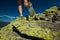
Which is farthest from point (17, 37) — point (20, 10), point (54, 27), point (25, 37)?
point (20, 10)

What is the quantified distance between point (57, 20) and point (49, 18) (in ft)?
2.74

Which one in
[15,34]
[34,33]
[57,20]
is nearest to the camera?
[34,33]

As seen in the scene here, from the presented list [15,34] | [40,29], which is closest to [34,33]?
[40,29]

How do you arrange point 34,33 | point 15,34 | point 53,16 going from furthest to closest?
1. point 53,16
2. point 15,34
3. point 34,33

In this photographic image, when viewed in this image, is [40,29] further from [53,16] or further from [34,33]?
[53,16]

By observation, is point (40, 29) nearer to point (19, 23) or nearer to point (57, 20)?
point (19, 23)

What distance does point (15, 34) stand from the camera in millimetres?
13148

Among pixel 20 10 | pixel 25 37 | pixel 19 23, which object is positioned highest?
pixel 20 10

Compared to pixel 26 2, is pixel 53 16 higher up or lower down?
lower down

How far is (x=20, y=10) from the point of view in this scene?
16.1 metres

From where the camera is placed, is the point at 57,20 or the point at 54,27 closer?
the point at 54,27

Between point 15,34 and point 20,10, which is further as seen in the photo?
point 20,10

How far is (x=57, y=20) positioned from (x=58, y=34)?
304cm

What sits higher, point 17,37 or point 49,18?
point 49,18
